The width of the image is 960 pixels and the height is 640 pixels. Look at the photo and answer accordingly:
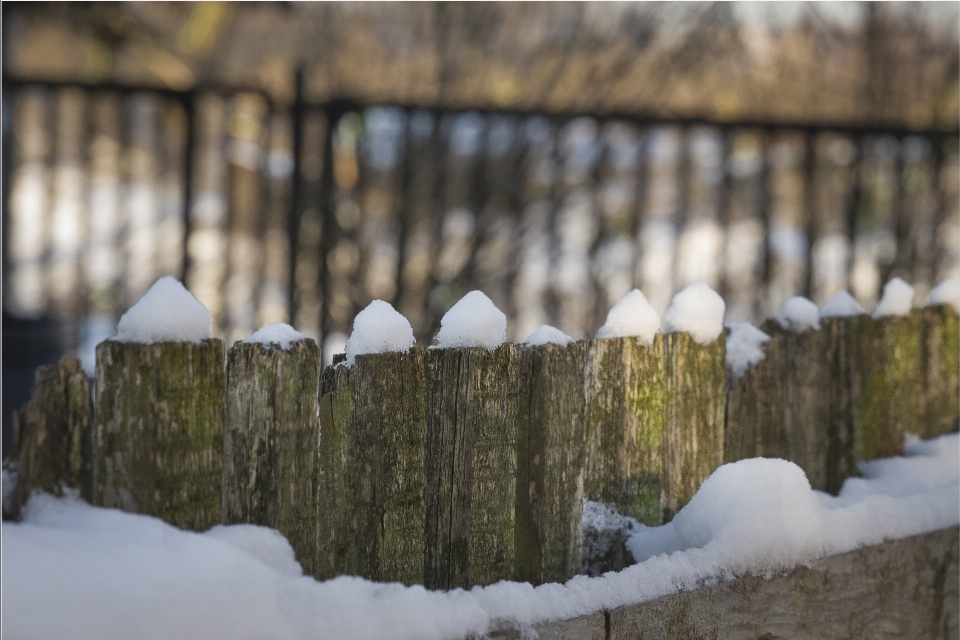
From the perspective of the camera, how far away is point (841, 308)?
8.83ft

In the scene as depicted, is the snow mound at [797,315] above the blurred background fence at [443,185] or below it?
below

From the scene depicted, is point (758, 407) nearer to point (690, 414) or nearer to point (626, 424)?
point (690, 414)

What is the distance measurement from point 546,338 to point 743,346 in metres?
0.81

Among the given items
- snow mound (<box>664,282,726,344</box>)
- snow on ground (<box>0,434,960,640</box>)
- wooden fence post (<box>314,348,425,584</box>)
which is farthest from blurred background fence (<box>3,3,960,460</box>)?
snow on ground (<box>0,434,960,640</box>)

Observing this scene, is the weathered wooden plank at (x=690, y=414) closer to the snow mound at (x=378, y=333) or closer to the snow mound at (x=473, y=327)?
the snow mound at (x=473, y=327)

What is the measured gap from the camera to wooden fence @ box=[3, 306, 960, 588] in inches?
57.4

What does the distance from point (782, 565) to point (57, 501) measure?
169 cm

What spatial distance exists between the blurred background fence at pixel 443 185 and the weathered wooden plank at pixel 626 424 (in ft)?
5.45

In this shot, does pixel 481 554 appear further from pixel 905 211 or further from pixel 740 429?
pixel 905 211

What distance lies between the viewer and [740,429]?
2.36m

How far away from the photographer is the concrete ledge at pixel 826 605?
178cm

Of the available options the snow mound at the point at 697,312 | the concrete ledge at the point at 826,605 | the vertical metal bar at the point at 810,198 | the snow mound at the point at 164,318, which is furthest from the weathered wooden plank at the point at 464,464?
the vertical metal bar at the point at 810,198

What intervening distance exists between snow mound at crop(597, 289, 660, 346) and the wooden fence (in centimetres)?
4

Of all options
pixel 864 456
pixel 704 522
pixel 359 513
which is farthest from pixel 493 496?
pixel 864 456
